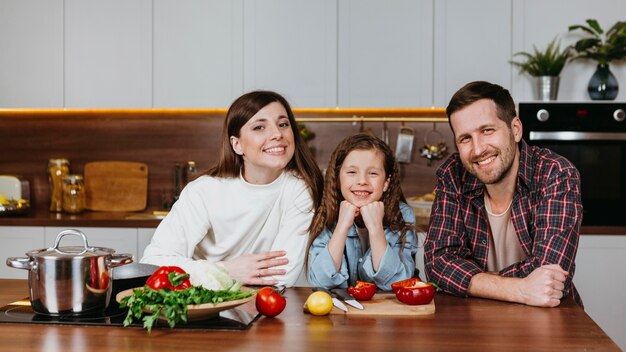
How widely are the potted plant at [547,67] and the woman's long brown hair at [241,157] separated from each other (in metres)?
1.75

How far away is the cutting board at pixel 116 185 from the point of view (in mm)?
4574

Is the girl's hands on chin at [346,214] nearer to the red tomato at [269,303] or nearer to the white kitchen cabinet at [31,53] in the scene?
the red tomato at [269,303]

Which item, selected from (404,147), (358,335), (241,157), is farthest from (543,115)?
(358,335)

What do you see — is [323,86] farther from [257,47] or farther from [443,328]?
[443,328]

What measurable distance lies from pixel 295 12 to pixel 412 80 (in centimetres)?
79

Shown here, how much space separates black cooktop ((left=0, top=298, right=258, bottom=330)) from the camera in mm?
1696

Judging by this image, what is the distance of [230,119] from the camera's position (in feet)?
8.97

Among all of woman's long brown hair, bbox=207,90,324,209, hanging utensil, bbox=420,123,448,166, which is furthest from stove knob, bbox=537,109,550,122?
woman's long brown hair, bbox=207,90,324,209

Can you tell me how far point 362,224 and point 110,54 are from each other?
247cm

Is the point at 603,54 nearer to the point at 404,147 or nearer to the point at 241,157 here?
the point at 404,147

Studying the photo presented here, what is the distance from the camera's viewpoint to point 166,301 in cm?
164

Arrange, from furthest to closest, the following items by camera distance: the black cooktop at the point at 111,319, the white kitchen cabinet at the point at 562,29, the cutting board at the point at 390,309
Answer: the white kitchen cabinet at the point at 562,29 < the cutting board at the point at 390,309 < the black cooktop at the point at 111,319

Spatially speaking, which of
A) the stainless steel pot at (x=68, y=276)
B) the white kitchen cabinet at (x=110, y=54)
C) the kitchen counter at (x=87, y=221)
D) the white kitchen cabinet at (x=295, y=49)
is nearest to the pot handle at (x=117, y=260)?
the stainless steel pot at (x=68, y=276)

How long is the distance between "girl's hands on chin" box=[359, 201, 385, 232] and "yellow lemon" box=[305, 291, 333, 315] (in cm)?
53
